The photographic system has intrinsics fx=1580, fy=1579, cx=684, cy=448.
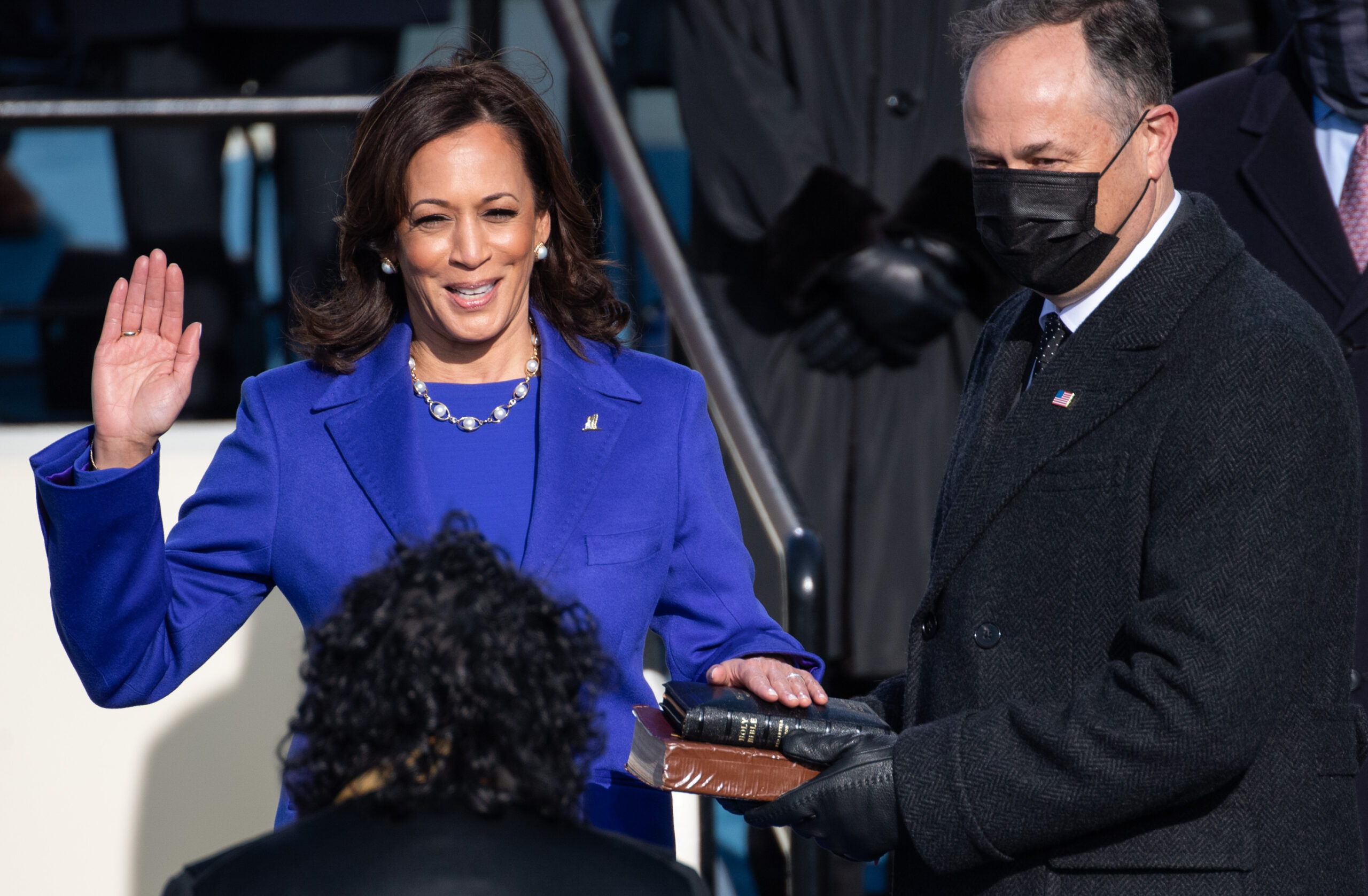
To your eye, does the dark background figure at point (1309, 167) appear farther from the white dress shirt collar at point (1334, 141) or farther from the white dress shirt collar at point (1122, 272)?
the white dress shirt collar at point (1122, 272)

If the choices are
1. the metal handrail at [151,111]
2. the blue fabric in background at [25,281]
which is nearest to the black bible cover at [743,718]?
Result: the metal handrail at [151,111]

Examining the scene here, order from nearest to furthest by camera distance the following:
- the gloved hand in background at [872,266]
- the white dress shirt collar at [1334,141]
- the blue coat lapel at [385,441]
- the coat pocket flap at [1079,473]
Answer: the coat pocket flap at [1079,473] < the blue coat lapel at [385,441] < the white dress shirt collar at [1334,141] < the gloved hand in background at [872,266]

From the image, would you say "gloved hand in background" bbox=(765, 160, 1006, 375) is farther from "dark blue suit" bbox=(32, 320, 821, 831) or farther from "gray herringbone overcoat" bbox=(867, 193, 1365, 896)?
"gray herringbone overcoat" bbox=(867, 193, 1365, 896)

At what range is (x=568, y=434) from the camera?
7.22 feet

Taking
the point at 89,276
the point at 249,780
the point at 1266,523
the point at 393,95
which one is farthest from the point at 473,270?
the point at 89,276

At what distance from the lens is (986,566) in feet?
5.95

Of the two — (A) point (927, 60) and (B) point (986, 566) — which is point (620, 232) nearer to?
(A) point (927, 60)

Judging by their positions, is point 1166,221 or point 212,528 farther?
point 212,528

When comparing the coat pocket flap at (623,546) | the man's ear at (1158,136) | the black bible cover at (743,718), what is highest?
the man's ear at (1158,136)

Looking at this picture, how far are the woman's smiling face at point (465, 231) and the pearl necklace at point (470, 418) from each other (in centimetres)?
11

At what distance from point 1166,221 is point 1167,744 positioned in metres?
0.62

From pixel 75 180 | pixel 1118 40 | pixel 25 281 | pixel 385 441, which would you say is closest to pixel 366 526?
pixel 385 441

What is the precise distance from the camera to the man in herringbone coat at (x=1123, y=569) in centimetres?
160

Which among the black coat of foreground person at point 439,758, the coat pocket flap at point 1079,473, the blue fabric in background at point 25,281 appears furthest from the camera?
the blue fabric in background at point 25,281
